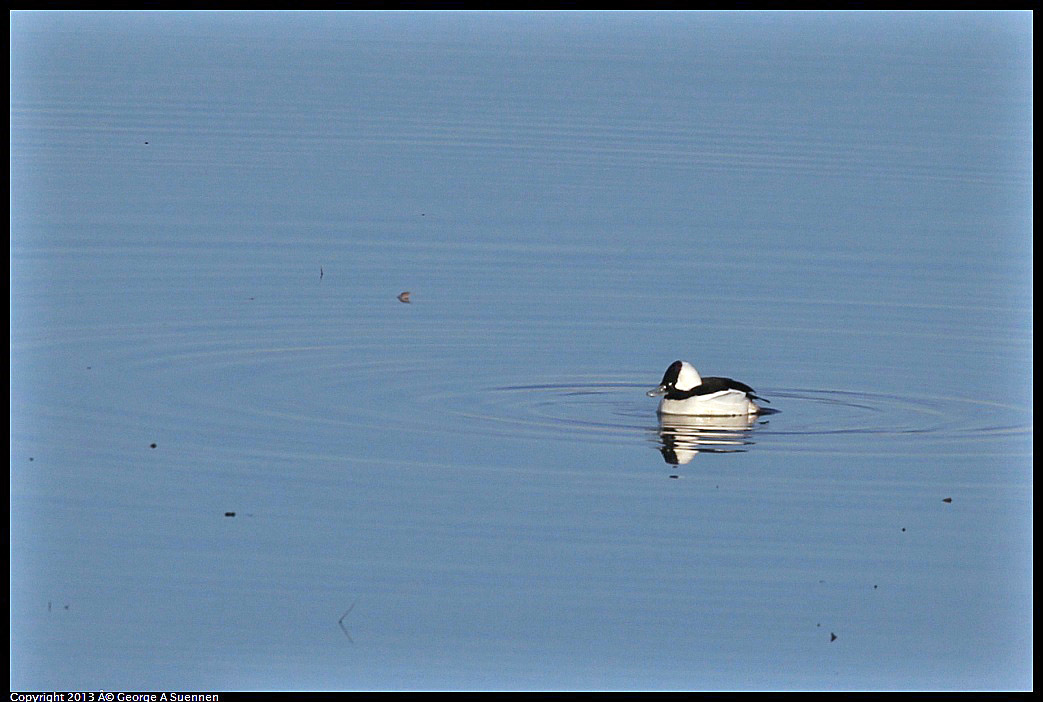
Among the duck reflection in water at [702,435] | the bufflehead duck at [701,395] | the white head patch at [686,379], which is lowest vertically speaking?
the duck reflection in water at [702,435]

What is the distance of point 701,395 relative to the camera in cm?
1577

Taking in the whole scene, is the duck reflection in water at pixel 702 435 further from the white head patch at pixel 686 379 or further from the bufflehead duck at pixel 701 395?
the white head patch at pixel 686 379

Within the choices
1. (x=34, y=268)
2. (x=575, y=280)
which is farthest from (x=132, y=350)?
(x=575, y=280)

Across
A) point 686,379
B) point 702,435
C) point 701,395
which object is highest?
point 686,379

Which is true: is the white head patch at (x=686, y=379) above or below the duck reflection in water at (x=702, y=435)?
above

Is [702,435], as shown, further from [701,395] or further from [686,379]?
[686,379]

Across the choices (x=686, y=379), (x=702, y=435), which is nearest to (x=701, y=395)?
(x=686, y=379)

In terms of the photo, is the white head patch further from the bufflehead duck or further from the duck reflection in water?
the duck reflection in water

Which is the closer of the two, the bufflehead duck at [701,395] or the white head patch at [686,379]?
the bufflehead duck at [701,395]

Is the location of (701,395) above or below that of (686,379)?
below

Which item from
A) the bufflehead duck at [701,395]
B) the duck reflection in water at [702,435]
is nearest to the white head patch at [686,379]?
the bufflehead duck at [701,395]

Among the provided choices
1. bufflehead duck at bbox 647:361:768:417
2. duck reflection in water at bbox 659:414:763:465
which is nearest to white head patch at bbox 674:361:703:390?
bufflehead duck at bbox 647:361:768:417

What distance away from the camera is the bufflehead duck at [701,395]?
15695 millimetres

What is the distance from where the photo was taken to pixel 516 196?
75.8 feet
